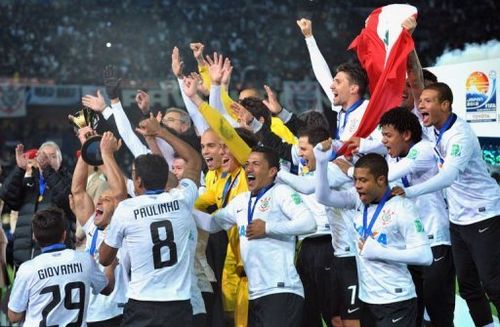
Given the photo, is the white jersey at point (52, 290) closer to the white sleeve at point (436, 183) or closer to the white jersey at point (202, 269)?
the white jersey at point (202, 269)

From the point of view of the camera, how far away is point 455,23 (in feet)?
70.3

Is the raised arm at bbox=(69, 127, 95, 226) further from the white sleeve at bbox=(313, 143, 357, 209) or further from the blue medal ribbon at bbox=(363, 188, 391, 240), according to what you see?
the blue medal ribbon at bbox=(363, 188, 391, 240)

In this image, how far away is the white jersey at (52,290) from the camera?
445 centimetres

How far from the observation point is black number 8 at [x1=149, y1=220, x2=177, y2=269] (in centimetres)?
462

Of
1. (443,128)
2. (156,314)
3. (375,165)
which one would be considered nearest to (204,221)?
(156,314)

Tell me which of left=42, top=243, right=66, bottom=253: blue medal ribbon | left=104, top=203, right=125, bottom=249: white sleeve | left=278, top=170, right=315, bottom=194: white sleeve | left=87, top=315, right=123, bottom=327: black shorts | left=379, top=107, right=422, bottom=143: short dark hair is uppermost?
left=379, top=107, right=422, bottom=143: short dark hair

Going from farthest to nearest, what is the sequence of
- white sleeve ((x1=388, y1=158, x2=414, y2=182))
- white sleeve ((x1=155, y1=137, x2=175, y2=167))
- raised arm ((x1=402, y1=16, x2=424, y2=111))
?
white sleeve ((x1=155, y1=137, x2=175, y2=167)), raised arm ((x1=402, y1=16, x2=424, y2=111)), white sleeve ((x1=388, y1=158, x2=414, y2=182))

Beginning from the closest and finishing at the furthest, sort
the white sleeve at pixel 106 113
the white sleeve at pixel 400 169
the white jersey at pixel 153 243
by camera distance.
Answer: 1. the white jersey at pixel 153 243
2. the white sleeve at pixel 400 169
3. the white sleeve at pixel 106 113

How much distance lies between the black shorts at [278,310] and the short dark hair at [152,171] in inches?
36.3

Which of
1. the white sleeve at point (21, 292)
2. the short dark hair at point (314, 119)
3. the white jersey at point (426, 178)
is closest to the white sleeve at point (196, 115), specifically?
the short dark hair at point (314, 119)

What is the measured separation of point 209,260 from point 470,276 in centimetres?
176

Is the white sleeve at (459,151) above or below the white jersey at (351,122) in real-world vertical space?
below

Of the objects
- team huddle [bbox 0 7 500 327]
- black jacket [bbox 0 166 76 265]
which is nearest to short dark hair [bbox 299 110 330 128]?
team huddle [bbox 0 7 500 327]

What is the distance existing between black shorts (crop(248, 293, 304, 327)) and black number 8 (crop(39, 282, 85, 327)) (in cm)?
103
